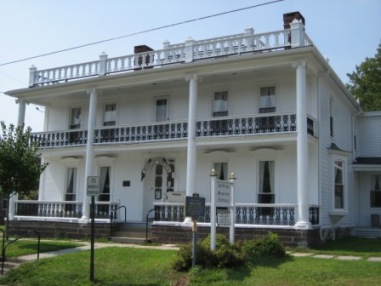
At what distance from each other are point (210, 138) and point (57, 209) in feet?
26.9

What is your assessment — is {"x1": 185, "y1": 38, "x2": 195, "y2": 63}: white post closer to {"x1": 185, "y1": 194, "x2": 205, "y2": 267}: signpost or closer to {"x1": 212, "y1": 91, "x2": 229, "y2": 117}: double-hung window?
{"x1": 212, "y1": 91, "x2": 229, "y2": 117}: double-hung window

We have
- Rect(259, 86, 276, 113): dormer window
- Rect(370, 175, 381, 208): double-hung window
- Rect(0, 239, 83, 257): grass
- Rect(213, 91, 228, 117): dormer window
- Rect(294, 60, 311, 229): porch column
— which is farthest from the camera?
Rect(370, 175, 381, 208): double-hung window

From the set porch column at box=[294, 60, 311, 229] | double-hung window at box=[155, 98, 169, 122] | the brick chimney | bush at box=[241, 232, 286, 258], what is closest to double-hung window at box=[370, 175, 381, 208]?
porch column at box=[294, 60, 311, 229]

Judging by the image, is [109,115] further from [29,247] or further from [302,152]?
[302,152]

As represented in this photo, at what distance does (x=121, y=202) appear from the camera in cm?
2278

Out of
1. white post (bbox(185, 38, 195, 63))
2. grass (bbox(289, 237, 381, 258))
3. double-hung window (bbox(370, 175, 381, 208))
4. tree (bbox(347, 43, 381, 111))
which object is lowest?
grass (bbox(289, 237, 381, 258))

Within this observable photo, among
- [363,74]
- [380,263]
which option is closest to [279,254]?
[380,263]

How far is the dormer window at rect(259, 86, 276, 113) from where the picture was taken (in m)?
20.0

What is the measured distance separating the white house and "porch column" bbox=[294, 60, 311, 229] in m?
0.04

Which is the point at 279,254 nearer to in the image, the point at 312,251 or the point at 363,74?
the point at 312,251

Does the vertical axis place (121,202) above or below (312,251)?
above

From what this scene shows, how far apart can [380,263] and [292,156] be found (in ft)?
24.4

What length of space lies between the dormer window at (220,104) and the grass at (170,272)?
8.07 meters

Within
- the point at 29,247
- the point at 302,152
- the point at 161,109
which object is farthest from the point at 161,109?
the point at 29,247
